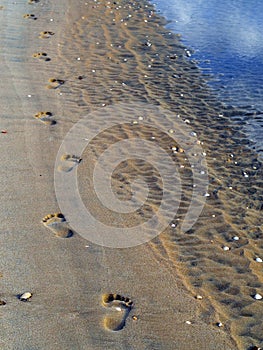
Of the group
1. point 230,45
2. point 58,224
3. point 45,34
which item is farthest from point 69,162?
point 230,45

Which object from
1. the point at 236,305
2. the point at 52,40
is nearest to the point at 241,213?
the point at 236,305

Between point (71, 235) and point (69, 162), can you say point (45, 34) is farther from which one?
point (71, 235)

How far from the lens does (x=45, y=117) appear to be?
9.10 metres

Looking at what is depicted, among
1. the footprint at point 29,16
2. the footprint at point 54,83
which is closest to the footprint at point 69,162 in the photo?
the footprint at point 54,83

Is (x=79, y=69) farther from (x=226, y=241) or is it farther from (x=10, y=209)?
(x=226, y=241)

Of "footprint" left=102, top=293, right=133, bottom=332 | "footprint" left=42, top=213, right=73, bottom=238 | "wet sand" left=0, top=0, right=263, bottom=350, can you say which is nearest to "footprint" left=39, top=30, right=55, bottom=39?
"wet sand" left=0, top=0, right=263, bottom=350

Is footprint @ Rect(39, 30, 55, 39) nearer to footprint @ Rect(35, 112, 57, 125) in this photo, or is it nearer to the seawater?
the seawater

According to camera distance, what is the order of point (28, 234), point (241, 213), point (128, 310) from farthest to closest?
point (241, 213) → point (28, 234) → point (128, 310)

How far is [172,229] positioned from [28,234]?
1.82m

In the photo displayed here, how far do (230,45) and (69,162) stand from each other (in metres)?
8.17

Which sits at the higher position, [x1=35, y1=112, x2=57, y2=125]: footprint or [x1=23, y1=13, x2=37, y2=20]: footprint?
[x1=35, y1=112, x2=57, y2=125]: footprint

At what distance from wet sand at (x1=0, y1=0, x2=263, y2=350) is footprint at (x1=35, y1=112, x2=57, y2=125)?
0.06 ft

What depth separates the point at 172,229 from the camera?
21.3ft

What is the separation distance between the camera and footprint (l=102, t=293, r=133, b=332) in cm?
482
